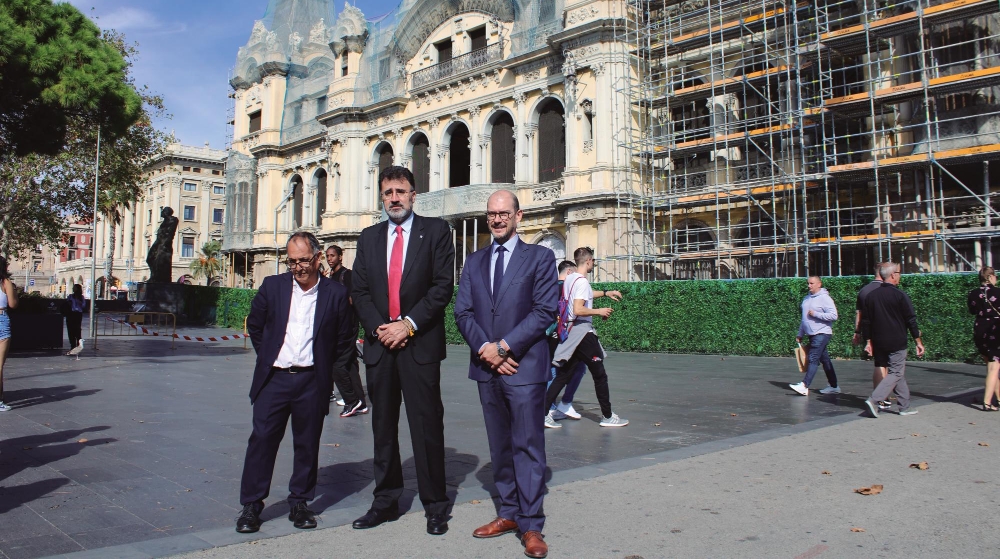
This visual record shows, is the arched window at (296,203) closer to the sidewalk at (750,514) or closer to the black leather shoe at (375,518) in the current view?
the sidewalk at (750,514)

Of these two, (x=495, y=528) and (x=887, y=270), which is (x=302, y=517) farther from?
(x=887, y=270)

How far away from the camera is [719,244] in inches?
914

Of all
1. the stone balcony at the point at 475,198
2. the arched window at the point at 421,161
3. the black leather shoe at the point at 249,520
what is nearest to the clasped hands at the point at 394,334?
the black leather shoe at the point at 249,520

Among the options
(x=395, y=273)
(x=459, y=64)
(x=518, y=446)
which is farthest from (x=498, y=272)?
(x=459, y=64)

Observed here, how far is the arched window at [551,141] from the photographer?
1133 inches

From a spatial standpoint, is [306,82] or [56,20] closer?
[56,20]

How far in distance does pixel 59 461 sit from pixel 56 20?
502 inches

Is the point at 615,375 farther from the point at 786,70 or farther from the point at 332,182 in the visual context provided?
the point at 332,182

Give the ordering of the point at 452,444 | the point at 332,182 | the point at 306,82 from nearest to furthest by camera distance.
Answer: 1. the point at 452,444
2. the point at 332,182
3. the point at 306,82

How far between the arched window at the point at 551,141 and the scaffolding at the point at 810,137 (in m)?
3.26

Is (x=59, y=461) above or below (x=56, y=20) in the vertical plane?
below

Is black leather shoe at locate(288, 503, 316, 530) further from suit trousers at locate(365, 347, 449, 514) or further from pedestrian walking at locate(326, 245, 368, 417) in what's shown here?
pedestrian walking at locate(326, 245, 368, 417)

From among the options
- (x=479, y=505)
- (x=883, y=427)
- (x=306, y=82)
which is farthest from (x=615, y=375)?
(x=306, y=82)

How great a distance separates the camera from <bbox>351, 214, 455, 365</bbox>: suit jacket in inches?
179
